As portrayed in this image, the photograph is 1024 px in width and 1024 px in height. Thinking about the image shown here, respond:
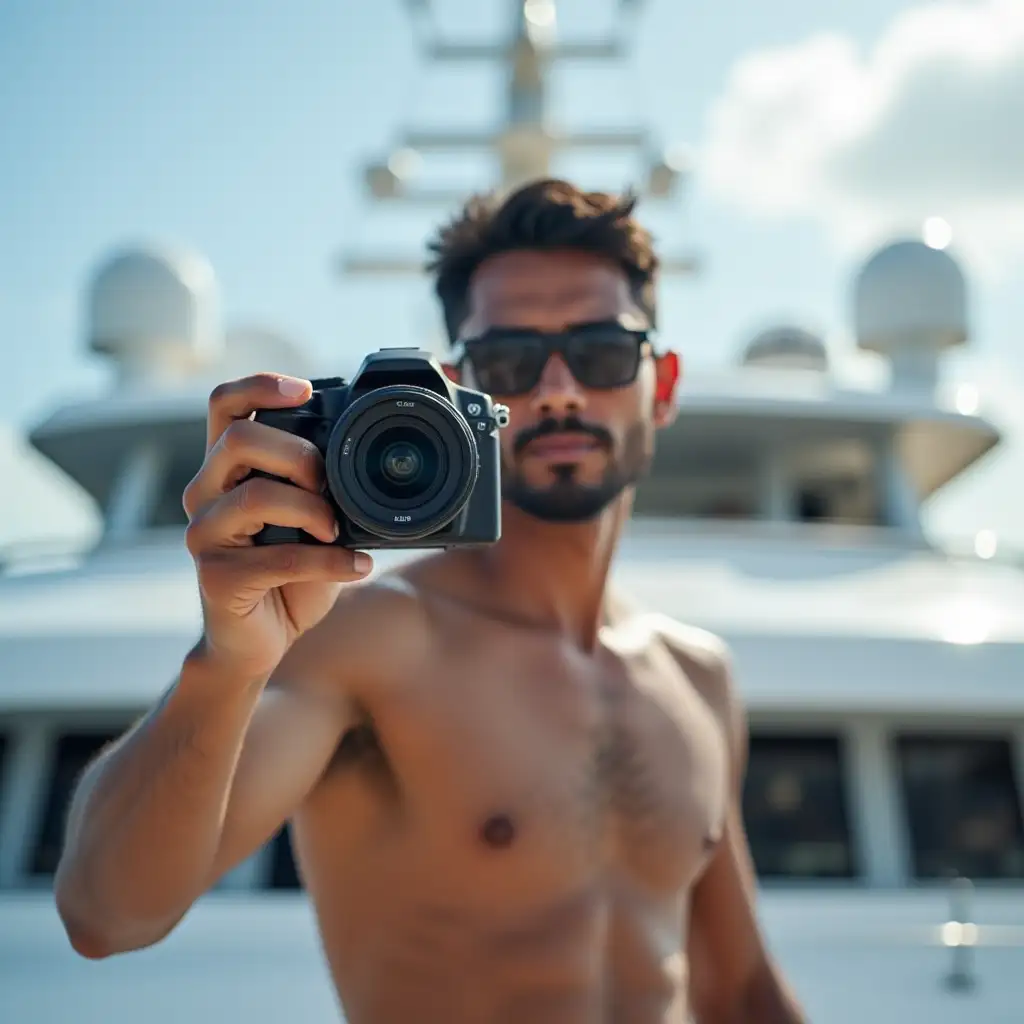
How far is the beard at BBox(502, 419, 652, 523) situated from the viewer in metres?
1.78

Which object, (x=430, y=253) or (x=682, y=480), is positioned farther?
(x=682, y=480)

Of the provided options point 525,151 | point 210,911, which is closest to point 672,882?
point 210,911

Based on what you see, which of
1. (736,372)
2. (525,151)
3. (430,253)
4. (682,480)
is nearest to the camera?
(430,253)

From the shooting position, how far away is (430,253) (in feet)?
6.90

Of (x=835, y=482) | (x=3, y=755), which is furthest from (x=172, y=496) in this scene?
(x=835, y=482)

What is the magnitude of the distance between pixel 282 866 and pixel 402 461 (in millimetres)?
2653

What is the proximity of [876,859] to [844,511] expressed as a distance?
384 centimetres

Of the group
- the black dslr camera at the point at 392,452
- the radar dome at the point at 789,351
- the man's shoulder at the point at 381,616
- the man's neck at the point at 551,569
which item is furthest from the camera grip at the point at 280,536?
the radar dome at the point at 789,351

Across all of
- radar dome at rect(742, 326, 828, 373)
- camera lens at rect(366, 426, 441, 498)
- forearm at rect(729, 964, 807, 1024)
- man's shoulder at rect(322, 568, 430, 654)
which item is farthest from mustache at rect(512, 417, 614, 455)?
radar dome at rect(742, 326, 828, 373)

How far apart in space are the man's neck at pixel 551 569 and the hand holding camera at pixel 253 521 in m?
0.80

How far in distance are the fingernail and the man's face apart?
2.21 feet

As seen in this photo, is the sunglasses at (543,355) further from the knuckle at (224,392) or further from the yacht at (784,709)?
the yacht at (784,709)

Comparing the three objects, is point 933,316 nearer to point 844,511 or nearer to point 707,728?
point 844,511

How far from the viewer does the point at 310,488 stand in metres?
1.09
